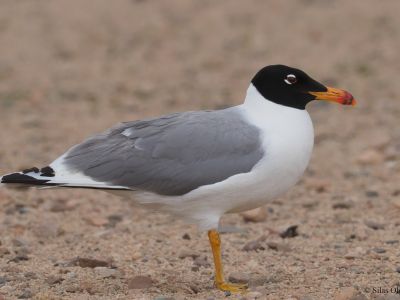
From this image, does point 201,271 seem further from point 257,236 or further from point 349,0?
point 349,0

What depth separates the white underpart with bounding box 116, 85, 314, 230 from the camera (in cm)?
A: 579

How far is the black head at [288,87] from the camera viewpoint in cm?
623

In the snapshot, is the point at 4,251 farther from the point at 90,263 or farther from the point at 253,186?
the point at 253,186

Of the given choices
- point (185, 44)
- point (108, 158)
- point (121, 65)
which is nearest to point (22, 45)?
point (121, 65)

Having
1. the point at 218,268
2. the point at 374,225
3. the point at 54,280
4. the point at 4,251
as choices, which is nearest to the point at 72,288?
the point at 54,280

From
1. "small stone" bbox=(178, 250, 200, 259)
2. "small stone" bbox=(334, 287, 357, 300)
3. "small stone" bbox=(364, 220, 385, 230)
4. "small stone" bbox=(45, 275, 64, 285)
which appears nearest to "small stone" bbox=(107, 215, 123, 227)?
"small stone" bbox=(178, 250, 200, 259)

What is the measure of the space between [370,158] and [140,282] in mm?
4709

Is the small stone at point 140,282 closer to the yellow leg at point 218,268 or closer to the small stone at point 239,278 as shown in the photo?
the yellow leg at point 218,268

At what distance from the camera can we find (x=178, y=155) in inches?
234

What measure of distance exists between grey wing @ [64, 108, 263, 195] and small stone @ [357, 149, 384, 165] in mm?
4277

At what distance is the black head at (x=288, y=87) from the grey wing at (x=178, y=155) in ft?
0.99

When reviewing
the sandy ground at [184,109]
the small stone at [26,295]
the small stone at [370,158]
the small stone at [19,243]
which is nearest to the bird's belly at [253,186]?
the sandy ground at [184,109]

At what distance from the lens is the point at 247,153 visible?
5832 mm

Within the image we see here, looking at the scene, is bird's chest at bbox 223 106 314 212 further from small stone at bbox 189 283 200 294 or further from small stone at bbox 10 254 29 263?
small stone at bbox 10 254 29 263
